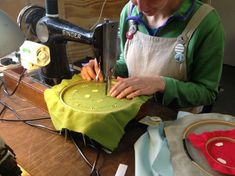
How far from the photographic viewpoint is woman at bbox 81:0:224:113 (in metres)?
0.89

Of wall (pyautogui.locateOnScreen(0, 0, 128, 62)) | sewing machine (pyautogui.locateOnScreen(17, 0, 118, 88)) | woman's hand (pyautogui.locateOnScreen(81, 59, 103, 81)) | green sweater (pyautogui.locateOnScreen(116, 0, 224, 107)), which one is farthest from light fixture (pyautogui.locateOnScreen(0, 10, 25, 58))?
wall (pyautogui.locateOnScreen(0, 0, 128, 62))

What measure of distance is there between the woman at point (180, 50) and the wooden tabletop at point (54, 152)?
8.6 inches

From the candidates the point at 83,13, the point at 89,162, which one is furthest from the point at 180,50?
the point at 83,13

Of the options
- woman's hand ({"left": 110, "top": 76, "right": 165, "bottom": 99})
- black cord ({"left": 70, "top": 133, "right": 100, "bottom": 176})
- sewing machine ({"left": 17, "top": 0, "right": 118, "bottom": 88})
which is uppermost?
sewing machine ({"left": 17, "top": 0, "right": 118, "bottom": 88})

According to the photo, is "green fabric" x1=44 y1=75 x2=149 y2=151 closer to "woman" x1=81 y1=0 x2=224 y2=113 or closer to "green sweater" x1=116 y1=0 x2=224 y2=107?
"woman" x1=81 y1=0 x2=224 y2=113

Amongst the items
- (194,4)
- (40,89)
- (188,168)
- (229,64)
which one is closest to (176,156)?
(188,168)

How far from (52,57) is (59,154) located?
1.07ft

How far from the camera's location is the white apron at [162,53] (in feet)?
3.09

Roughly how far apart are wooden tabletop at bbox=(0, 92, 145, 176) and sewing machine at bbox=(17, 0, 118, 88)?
0.17 m

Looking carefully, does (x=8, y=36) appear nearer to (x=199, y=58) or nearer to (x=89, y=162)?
(x=89, y=162)

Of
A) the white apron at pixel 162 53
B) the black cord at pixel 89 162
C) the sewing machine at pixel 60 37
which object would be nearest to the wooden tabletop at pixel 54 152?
the black cord at pixel 89 162

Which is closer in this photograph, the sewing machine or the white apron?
the sewing machine

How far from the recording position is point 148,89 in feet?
2.56

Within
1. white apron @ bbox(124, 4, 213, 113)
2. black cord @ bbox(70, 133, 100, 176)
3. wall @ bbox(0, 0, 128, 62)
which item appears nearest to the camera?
black cord @ bbox(70, 133, 100, 176)
